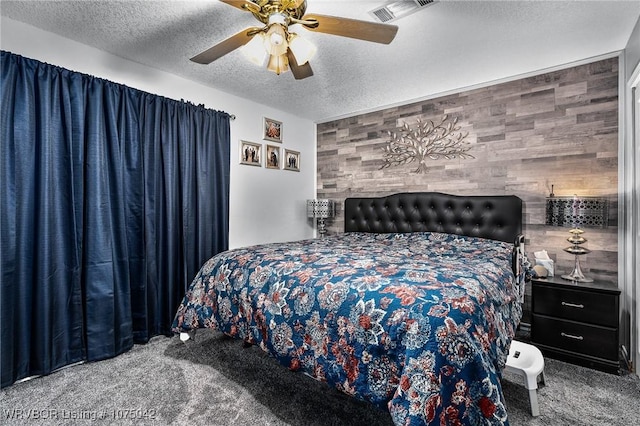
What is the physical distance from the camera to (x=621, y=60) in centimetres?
257

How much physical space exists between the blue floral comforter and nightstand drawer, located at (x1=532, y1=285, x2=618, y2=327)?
1.92 feet

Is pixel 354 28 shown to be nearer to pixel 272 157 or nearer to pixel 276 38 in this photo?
pixel 276 38

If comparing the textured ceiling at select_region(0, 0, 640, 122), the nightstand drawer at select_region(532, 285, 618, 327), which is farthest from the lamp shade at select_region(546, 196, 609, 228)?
the textured ceiling at select_region(0, 0, 640, 122)

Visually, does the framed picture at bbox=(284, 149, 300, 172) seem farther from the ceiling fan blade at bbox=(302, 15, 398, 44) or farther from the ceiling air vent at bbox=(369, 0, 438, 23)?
the ceiling fan blade at bbox=(302, 15, 398, 44)

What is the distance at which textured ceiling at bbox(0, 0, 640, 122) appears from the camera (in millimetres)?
2051

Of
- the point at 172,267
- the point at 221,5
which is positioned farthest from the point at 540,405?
the point at 221,5

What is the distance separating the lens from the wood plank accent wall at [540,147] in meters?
2.66

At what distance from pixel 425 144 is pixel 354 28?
2236 mm

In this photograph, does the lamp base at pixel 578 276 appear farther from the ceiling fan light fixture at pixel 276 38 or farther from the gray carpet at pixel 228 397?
the ceiling fan light fixture at pixel 276 38

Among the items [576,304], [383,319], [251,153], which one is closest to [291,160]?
[251,153]

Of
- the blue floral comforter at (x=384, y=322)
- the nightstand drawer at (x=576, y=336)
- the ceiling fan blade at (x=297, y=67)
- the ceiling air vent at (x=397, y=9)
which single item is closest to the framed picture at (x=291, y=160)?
the ceiling fan blade at (x=297, y=67)

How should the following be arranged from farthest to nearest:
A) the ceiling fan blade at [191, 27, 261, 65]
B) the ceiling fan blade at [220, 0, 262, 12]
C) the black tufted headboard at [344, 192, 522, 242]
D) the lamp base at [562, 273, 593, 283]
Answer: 1. the black tufted headboard at [344, 192, 522, 242]
2. the lamp base at [562, 273, 593, 283]
3. the ceiling fan blade at [191, 27, 261, 65]
4. the ceiling fan blade at [220, 0, 262, 12]

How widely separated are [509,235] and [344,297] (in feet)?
7.57

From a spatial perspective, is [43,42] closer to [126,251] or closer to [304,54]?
[126,251]
